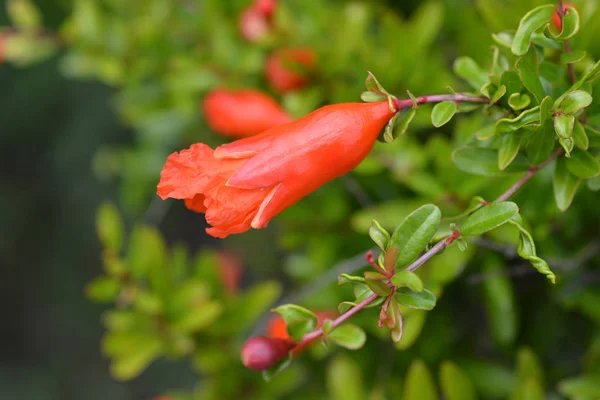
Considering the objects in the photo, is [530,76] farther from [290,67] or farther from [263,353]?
[290,67]

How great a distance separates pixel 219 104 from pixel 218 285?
0.35 metres

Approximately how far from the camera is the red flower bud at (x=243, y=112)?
960mm

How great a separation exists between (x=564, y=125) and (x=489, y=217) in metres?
0.10

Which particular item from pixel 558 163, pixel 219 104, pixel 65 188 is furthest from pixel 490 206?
pixel 65 188

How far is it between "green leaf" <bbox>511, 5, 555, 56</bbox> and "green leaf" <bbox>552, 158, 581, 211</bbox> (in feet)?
0.39

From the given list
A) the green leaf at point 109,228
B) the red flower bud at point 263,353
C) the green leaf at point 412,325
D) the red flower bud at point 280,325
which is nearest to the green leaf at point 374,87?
the red flower bud at point 263,353

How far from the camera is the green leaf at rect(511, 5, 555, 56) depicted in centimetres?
47

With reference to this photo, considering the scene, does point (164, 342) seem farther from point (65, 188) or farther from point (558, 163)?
point (65, 188)

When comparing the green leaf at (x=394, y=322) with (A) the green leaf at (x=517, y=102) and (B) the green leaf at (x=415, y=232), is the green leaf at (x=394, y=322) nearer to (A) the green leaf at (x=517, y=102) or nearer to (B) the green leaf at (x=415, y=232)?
(B) the green leaf at (x=415, y=232)

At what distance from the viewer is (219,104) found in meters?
1.01

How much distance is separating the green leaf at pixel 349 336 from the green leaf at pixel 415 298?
0.05m

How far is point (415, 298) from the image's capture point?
453 mm

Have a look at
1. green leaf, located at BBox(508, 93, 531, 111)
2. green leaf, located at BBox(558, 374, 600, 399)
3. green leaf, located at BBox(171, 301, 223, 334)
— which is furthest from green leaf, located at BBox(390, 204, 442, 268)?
green leaf, located at BBox(171, 301, 223, 334)

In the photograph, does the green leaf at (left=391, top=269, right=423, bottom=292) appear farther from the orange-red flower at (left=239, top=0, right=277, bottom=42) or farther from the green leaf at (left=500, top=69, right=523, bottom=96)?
the orange-red flower at (left=239, top=0, right=277, bottom=42)
